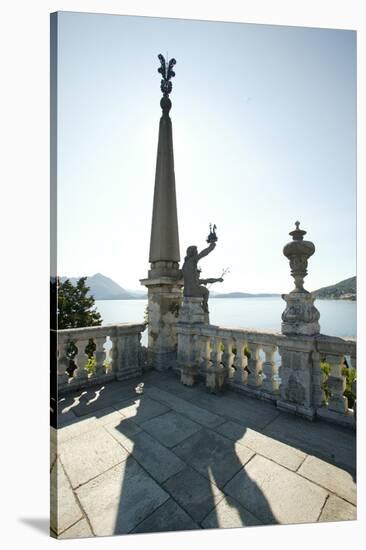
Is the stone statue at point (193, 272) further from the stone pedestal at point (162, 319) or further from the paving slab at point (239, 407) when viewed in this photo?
the paving slab at point (239, 407)

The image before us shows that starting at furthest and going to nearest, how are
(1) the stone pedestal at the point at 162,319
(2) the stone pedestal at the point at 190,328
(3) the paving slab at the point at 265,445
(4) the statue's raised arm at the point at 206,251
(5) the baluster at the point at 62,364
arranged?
(1) the stone pedestal at the point at 162,319 → (4) the statue's raised arm at the point at 206,251 → (2) the stone pedestal at the point at 190,328 → (5) the baluster at the point at 62,364 → (3) the paving slab at the point at 265,445

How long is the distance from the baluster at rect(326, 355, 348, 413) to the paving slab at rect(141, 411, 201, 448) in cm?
177

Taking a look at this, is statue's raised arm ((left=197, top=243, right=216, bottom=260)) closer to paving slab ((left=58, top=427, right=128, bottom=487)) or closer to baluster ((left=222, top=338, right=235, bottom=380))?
baluster ((left=222, top=338, right=235, bottom=380))

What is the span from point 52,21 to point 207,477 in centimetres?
395

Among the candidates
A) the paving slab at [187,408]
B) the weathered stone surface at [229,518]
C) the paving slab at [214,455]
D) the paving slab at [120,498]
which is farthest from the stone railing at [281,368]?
the paving slab at [120,498]

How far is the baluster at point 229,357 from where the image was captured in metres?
4.14

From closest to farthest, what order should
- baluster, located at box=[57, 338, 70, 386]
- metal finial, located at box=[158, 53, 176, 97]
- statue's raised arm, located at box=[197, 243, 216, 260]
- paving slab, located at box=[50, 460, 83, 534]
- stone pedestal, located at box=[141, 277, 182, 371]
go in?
paving slab, located at box=[50, 460, 83, 534], baluster, located at box=[57, 338, 70, 386], statue's raised arm, located at box=[197, 243, 216, 260], stone pedestal, located at box=[141, 277, 182, 371], metal finial, located at box=[158, 53, 176, 97]

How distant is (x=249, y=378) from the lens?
12.7 feet

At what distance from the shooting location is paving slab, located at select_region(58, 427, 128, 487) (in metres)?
2.27

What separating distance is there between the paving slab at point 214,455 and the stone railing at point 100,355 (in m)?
2.42

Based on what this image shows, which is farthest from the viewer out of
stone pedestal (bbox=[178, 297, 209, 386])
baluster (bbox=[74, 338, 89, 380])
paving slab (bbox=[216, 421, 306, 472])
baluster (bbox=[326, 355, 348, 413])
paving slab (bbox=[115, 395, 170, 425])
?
stone pedestal (bbox=[178, 297, 209, 386])

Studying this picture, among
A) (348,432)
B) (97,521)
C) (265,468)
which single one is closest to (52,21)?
(97,521)

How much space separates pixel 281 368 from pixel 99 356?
10.4ft

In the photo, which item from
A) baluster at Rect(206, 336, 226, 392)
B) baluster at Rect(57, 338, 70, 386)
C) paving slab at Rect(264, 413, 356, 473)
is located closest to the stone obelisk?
baluster at Rect(206, 336, 226, 392)
